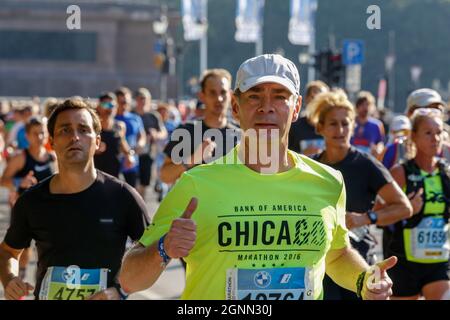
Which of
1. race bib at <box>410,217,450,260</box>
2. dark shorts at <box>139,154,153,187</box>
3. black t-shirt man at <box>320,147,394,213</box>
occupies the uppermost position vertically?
black t-shirt man at <box>320,147,394,213</box>

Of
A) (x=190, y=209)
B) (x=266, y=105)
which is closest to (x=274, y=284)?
(x=190, y=209)

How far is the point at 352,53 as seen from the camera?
23141 millimetres

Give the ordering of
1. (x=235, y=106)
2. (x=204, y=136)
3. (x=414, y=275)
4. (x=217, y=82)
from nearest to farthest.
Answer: (x=235, y=106)
(x=414, y=275)
(x=204, y=136)
(x=217, y=82)

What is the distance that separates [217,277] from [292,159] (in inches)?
21.3

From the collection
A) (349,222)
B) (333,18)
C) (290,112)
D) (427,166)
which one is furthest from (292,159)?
(333,18)

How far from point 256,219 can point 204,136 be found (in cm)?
425

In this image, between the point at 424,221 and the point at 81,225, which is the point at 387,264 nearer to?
the point at 81,225

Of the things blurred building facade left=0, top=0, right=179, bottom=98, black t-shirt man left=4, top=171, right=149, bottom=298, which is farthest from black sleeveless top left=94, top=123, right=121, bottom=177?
blurred building facade left=0, top=0, right=179, bottom=98

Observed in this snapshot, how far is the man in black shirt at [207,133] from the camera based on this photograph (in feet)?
27.0

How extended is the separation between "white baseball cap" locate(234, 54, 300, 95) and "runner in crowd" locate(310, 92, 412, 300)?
2796 mm

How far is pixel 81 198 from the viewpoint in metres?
5.59

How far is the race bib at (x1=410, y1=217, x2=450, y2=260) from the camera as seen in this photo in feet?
25.1

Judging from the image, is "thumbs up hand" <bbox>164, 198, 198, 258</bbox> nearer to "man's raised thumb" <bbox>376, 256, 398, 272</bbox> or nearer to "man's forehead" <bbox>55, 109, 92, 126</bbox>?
"man's raised thumb" <bbox>376, 256, 398, 272</bbox>

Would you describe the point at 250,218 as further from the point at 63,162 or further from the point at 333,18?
the point at 333,18
